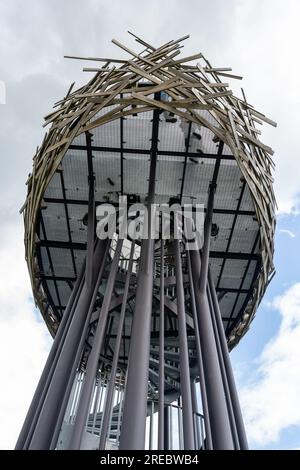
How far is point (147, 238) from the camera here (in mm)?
11539

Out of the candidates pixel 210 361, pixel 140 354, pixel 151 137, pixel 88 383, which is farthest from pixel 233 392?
pixel 151 137

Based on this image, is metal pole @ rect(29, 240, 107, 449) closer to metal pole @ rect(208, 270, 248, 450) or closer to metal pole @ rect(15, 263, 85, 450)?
metal pole @ rect(15, 263, 85, 450)

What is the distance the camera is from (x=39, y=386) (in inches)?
392

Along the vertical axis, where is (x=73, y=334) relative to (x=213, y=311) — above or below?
below

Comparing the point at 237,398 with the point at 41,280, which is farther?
the point at 41,280

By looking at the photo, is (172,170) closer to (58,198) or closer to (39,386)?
(58,198)

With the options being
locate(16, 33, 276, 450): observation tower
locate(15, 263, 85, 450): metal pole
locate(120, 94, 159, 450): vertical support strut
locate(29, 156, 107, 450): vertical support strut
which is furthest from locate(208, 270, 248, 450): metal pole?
locate(15, 263, 85, 450): metal pole

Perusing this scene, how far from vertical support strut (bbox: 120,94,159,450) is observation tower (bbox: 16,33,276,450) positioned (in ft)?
0.09

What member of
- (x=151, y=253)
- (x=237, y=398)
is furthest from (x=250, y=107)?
→ (x=237, y=398)

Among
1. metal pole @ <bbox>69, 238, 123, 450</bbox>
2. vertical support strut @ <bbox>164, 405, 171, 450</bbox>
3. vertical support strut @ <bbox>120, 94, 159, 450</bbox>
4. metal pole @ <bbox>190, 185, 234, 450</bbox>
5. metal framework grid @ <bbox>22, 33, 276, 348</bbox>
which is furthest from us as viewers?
vertical support strut @ <bbox>164, 405, 171, 450</bbox>

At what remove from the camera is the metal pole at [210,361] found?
28.1ft

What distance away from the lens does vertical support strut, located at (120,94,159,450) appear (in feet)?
25.2

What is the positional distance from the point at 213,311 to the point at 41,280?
673cm

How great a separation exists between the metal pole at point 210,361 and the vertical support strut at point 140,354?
159 cm
